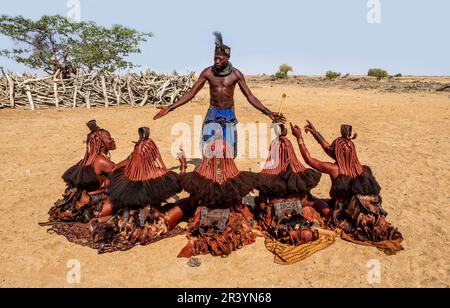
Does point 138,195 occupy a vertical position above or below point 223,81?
below

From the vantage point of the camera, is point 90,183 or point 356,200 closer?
point 356,200

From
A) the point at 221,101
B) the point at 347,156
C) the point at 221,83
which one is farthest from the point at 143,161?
the point at 347,156

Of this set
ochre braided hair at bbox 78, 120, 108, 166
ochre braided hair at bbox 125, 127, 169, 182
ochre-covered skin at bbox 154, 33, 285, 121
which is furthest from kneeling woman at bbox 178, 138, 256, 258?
ochre braided hair at bbox 78, 120, 108, 166

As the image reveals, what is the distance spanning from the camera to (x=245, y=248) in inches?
182

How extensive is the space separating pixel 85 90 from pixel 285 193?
12.4m

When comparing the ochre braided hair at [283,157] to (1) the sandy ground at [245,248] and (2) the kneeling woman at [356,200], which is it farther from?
(1) the sandy ground at [245,248]

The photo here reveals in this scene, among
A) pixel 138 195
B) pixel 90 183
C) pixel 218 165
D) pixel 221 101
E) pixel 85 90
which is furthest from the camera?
pixel 85 90

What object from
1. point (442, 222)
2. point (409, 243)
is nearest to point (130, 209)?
point (409, 243)

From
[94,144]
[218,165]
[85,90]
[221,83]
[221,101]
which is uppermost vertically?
[85,90]

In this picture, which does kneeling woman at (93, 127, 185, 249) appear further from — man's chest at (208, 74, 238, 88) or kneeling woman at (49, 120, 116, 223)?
man's chest at (208, 74, 238, 88)

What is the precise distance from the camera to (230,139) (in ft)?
17.9

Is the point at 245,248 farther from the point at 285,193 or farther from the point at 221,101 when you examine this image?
the point at 221,101

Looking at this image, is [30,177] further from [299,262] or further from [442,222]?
[442,222]
